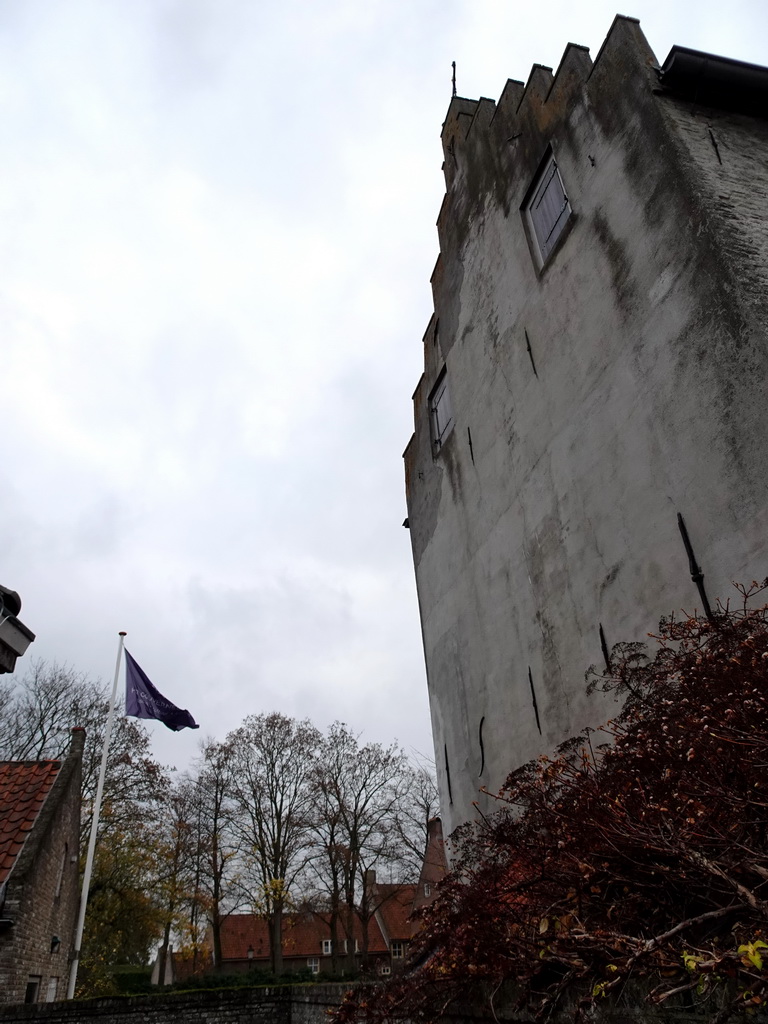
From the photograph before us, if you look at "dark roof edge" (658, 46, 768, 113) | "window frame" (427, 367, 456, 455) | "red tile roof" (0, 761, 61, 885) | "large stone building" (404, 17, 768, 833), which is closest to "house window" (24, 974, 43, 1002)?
"red tile roof" (0, 761, 61, 885)

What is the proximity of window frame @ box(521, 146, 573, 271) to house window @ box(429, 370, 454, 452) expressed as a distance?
3.72 metres

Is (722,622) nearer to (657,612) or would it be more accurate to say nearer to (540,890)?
(657,612)

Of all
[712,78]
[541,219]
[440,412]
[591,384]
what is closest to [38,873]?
[440,412]

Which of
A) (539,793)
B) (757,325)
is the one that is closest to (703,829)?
(539,793)

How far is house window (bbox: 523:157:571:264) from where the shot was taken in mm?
9432

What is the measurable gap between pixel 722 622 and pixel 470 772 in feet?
22.2

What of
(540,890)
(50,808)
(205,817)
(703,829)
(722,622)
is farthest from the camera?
(205,817)

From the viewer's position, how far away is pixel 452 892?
624 cm

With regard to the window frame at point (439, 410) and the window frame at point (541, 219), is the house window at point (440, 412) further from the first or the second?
the window frame at point (541, 219)

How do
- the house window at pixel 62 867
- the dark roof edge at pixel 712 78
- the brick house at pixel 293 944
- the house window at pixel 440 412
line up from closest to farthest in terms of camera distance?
the dark roof edge at pixel 712 78 < the house window at pixel 440 412 < the house window at pixel 62 867 < the brick house at pixel 293 944

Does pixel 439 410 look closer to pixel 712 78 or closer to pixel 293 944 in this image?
pixel 712 78

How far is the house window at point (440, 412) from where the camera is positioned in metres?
13.4

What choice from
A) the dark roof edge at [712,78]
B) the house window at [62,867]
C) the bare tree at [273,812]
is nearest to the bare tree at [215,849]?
the bare tree at [273,812]

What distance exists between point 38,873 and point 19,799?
171 centimetres
